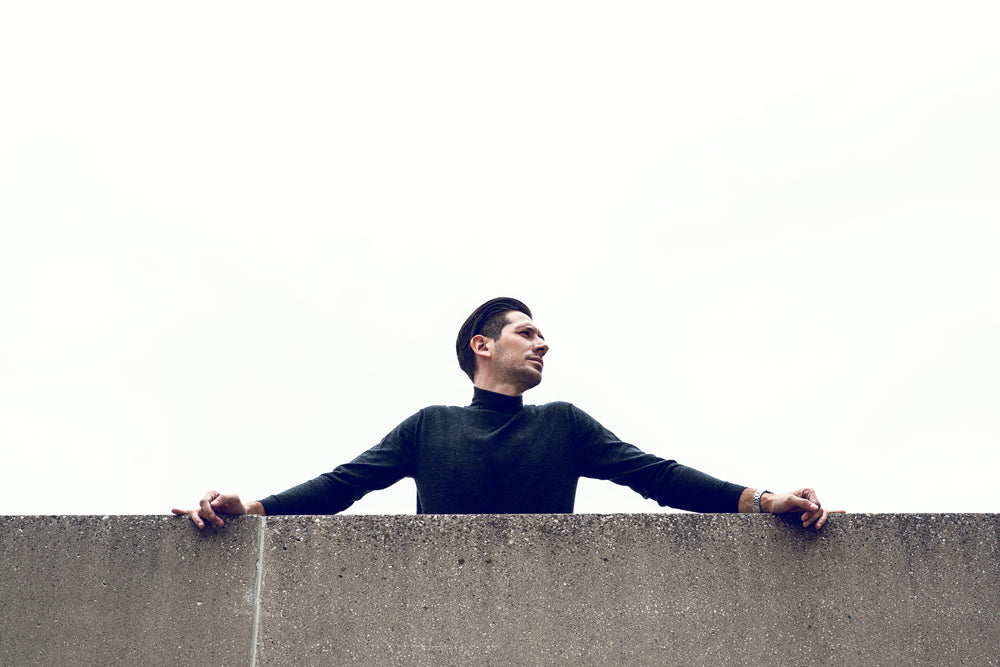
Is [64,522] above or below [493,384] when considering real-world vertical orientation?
below

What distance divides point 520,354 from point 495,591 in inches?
55.3

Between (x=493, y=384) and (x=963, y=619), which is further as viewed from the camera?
(x=493, y=384)

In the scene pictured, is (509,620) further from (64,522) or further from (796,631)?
(64,522)

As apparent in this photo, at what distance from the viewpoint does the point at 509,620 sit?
12.0 feet

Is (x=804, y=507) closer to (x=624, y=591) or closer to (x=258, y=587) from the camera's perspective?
(x=624, y=591)

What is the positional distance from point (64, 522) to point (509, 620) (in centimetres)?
183

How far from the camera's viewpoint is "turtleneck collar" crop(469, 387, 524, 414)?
4.72 meters

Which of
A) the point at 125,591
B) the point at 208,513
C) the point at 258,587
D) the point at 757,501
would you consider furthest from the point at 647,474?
the point at 125,591

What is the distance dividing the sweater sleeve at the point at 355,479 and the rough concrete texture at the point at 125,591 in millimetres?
313

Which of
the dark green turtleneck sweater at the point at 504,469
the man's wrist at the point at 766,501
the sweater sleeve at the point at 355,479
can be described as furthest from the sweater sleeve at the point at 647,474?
the sweater sleeve at the point at 355,479

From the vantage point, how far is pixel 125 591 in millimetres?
3730

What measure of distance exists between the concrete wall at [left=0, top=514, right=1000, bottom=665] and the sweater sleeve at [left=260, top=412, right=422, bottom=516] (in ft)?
1.00

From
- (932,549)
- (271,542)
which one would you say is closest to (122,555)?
(271,542)

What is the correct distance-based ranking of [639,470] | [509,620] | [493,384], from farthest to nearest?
[493,384] < [639,470] < [509,620]
